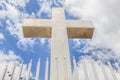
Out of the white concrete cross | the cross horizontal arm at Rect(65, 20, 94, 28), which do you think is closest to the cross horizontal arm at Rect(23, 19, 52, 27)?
the white concrete cross

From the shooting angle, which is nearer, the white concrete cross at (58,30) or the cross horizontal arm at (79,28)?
→ the white concrete cross at (58,30)

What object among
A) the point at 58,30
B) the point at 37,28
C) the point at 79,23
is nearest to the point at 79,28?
the point at 79,23

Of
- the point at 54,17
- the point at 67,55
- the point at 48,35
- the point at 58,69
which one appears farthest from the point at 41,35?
the point at 58,69

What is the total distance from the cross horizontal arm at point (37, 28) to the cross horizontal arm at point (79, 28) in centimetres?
46

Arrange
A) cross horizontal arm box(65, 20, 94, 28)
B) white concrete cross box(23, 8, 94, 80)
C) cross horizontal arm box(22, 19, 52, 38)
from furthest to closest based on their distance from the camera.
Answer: cross horizontal arm box(65, 20, 94, 28), cross horizontal arm box(22, 19, 52, 38), white concrete cross box(23, 8, 94, 80)

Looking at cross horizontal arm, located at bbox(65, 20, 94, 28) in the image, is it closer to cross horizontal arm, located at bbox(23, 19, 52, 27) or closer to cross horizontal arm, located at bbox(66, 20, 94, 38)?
cross horizontal arm, located at bbox(66, 20, 94, 38)

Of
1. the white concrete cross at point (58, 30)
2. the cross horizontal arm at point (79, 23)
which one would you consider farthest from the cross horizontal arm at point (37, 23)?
the cross horizontal arm at point (79, 23)

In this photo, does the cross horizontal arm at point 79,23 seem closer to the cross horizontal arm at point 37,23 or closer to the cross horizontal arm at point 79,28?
the cross horizontal arm at point 79,28

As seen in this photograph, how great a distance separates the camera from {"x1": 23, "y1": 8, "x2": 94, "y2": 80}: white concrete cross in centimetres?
362

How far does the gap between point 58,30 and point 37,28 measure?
1.66 feet

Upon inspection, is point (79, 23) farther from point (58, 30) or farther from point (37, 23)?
point (37, 23)

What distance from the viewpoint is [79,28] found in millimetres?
4414

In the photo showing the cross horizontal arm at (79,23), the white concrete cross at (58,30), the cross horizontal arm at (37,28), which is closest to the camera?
the white concrete cross at (58,30)

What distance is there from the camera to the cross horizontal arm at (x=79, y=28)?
4395mm
